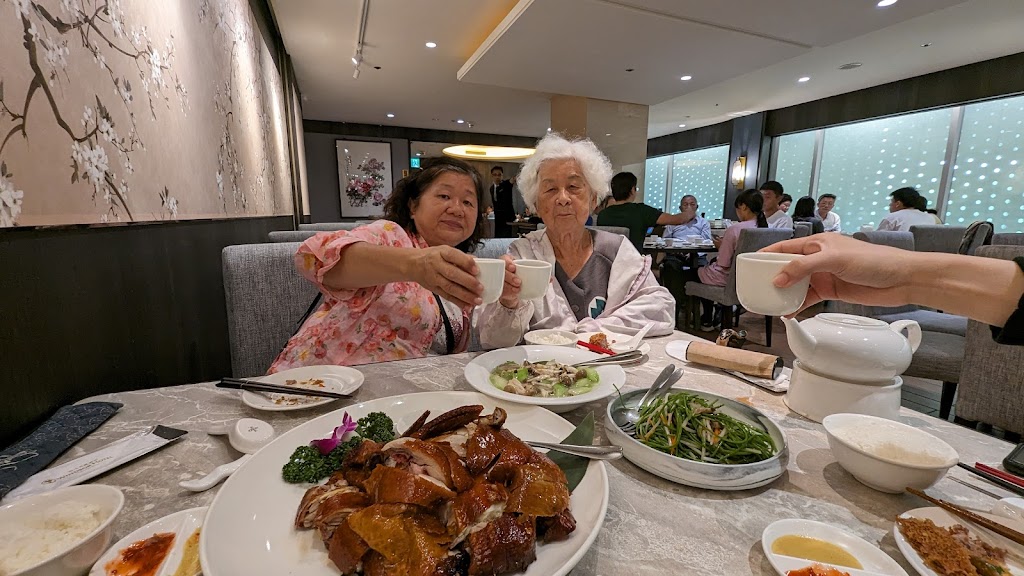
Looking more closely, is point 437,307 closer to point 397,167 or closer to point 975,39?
point 975,39

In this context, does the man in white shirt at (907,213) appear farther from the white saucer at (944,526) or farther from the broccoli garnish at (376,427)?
the broccoli garnish at (376,427)

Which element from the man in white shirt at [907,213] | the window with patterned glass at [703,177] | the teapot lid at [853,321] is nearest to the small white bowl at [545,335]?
the teapot lid at [853,321]

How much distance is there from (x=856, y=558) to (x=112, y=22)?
1.95 metres

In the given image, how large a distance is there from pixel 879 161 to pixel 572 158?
987 centimetres

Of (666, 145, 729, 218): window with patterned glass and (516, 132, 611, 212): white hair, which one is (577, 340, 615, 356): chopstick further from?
(666, 145, 729, 218): window with patterned glass

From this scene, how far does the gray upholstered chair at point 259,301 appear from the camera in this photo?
5.87 ft

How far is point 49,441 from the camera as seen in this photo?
749 millimetres

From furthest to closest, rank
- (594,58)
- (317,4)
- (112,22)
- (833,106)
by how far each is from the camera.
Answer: (833,106) → (594,58) → (317,4) → (112,22)

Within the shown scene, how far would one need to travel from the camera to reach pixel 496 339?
1.57 m

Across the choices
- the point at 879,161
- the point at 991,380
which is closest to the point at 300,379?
the point at 991,380

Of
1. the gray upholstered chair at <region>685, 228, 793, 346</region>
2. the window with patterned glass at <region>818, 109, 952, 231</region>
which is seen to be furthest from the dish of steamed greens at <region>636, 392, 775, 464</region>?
the window with patterned glass at <region>818, 109, 952, 231</region>

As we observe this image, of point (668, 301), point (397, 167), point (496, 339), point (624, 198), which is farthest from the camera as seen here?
point (397, 167)

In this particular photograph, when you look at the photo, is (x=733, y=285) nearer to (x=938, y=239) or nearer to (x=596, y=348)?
(x=938, y=239)

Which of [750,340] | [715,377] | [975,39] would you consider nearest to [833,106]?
[975,39]
